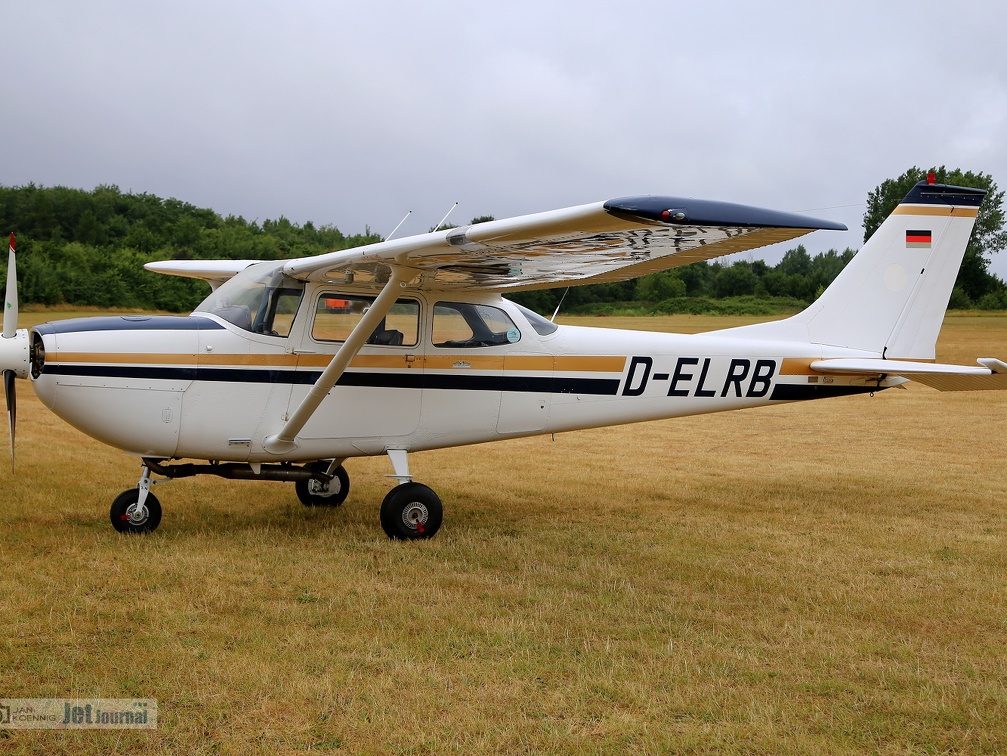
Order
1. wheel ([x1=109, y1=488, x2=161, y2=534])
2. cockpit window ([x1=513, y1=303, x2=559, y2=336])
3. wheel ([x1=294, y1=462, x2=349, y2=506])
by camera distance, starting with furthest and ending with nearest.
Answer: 1. wheel ([x1=294, y1=462, x2=349, y2=506])
2. cockpit window ([x1=513, y1=303, x2=559, y2=336])
3. wheel ([x1=109, y1=488, x2=161, y2=534])

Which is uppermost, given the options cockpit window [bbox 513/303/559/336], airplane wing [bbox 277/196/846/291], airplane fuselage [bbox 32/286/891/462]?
airplane wing [bbox 277/196/846/291]

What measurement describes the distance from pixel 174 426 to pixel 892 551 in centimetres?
566

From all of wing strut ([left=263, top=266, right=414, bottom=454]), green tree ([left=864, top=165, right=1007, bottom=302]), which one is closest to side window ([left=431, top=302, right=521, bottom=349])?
wing strut ([left=263, top=266, right=414, bottom=454])

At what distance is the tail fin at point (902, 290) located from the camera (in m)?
9.00

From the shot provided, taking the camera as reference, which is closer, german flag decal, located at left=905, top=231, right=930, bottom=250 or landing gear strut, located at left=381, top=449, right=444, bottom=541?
landing gear strut, located at left=381, top=449, right=444, bottom=541

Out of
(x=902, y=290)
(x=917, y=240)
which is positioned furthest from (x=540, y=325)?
(x=917, y=240)

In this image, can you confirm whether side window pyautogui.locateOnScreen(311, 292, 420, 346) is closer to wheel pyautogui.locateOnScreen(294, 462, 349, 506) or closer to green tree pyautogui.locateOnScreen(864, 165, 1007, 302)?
wheel pyautogui.locateOnScreen(294, 462, 349, 506)

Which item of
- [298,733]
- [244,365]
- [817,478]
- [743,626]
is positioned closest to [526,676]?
[298,733]

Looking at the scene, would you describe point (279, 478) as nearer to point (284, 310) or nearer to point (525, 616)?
point (284, 310)

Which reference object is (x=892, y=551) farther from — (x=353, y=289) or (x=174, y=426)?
(x=174, y=426)

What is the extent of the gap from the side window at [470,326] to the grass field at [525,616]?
5.37ft

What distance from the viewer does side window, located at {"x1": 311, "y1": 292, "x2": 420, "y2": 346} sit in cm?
716

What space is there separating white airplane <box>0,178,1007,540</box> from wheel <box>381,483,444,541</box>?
0.01 meters

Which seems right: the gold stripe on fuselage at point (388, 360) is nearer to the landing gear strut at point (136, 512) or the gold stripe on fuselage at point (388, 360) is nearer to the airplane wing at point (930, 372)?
the landing gear strut at point (136, 512)
